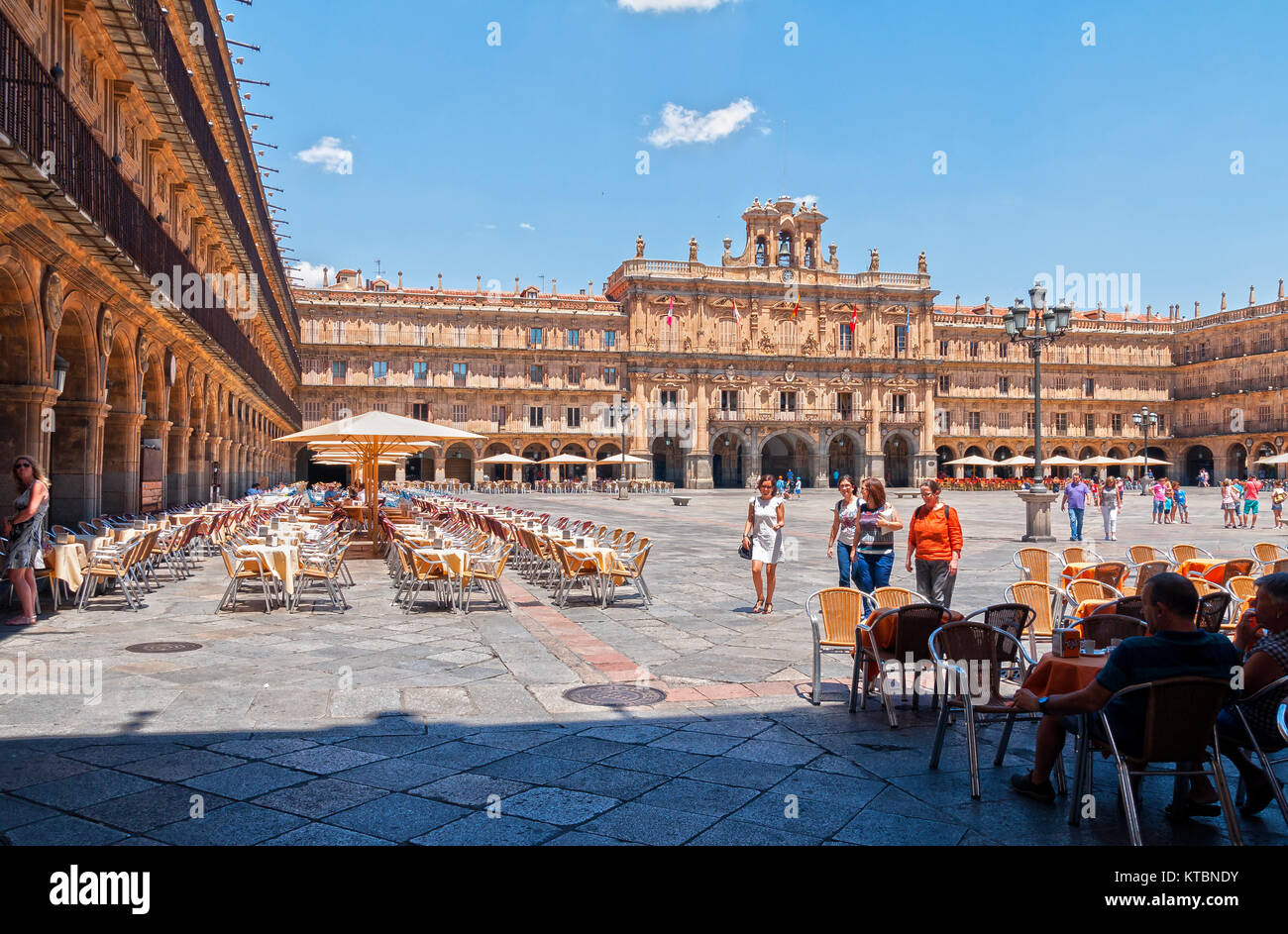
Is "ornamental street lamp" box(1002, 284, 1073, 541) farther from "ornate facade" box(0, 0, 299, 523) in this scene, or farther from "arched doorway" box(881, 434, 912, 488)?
"arched doorway" box(881, 434, 912, 488)

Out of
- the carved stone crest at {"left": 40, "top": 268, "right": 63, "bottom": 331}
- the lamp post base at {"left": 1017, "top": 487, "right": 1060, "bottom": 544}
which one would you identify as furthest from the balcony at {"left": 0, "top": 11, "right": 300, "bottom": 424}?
the lamp post base at {"left": 1017, "top": 487, "right": 1060, "bottom": 544}

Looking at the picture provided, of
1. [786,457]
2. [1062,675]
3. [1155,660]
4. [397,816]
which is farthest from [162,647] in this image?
[786,457]

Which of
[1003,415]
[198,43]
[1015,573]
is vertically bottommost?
[1015,573]

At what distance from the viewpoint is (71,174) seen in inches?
375

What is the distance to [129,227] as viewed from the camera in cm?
1195

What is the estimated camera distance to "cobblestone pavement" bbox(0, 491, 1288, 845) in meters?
3.78

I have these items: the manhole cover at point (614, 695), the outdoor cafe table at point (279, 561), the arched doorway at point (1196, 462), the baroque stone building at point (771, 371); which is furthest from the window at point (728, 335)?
the manhole cover at point (614, 695)

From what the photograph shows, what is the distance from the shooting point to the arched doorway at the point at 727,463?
194ft

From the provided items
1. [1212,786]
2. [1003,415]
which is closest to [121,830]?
[1212,786]

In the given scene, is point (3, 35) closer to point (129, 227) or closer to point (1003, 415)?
point (129, 227)

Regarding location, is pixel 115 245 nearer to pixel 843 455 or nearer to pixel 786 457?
pixel 786 457

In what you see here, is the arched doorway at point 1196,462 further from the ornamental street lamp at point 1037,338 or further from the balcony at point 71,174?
the balcony at point 71,174
